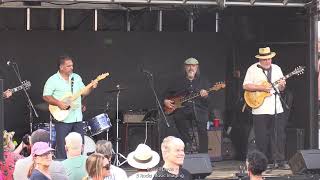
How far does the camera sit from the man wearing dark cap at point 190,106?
442 inches

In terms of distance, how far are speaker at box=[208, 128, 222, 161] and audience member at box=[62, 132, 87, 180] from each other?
5.57m

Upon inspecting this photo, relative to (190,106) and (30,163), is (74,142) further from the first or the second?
(190,106)

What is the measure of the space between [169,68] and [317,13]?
325 centimetres

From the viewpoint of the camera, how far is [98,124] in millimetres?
11289

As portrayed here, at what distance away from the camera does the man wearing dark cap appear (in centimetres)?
1123

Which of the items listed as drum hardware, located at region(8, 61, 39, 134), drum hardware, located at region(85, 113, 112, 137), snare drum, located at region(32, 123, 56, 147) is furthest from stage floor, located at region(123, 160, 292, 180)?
drum hardware, located at region(8, 61, 39, 134)

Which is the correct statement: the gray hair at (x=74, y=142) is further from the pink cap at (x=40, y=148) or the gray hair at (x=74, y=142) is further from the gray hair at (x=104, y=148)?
the pink cap at (x=40, y=148)

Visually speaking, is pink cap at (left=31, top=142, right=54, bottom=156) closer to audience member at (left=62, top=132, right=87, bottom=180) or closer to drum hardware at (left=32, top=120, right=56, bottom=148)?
audience member at (left=62, top=132, right=87, bottom=180)

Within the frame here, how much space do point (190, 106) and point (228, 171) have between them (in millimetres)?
1208

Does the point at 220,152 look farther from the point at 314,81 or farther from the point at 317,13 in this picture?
the point at 317,13

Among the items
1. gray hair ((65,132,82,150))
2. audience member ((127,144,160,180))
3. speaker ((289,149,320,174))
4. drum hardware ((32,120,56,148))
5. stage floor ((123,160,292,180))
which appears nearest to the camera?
audience member ((127,144,160,180))

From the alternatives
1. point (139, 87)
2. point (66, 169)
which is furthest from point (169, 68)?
point (66, 169)

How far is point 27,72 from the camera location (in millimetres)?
12289

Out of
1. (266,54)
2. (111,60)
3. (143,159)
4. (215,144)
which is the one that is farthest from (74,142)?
(111,60)
